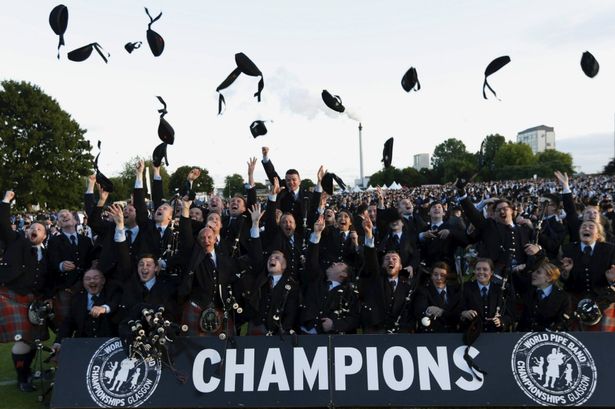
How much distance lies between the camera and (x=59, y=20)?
255 inches

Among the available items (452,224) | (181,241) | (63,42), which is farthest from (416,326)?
(63,42)

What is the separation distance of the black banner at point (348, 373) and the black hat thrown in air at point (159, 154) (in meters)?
2.69

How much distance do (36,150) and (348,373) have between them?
5383 centimetres

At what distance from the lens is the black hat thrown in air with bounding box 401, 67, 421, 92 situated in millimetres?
7168

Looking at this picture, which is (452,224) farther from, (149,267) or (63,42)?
(63,42)

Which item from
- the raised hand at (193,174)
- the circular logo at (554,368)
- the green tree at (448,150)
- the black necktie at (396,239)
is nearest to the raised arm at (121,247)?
the raised hand at (193,174)

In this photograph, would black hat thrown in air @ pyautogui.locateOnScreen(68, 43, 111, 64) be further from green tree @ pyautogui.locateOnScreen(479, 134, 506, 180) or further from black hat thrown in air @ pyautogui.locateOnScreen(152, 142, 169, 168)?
green tree @ pyautogui.locateOnScreen(479, 134, 506, 180)

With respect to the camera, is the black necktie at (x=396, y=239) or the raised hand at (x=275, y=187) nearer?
the black necktie at (x=396, y=239)

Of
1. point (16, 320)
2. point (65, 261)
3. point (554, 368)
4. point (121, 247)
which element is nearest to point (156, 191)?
point (65, 261)

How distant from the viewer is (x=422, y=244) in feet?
25.0

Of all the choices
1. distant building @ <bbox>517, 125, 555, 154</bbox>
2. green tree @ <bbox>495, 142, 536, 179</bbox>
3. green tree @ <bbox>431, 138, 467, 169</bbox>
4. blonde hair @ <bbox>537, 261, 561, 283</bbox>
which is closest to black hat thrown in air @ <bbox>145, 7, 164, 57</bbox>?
blonde hair @ <bbox>537, 261, 561, 283</bbox>

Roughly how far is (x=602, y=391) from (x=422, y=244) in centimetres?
319

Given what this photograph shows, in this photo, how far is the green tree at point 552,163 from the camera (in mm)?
91062

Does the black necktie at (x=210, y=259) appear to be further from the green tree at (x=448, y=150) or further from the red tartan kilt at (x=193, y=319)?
the green tree at (x=448, y=150)
